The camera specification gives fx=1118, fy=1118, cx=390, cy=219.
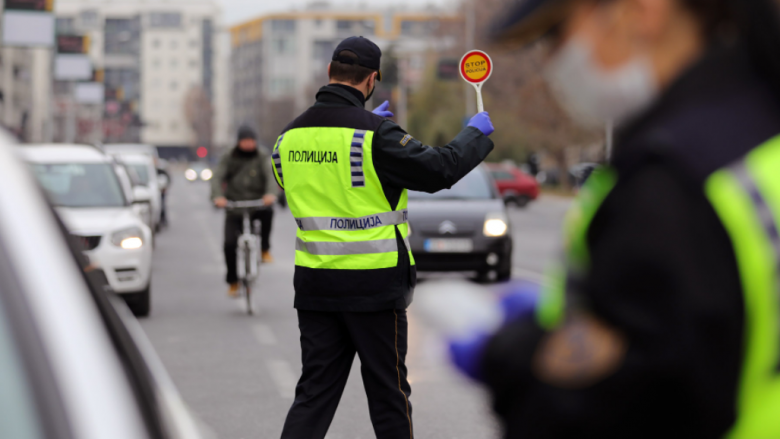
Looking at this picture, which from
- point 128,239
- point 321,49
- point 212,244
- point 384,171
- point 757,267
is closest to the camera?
point 757,267

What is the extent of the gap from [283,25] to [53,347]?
177 metres

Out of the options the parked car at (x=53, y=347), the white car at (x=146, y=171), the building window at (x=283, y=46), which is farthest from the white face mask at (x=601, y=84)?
the building window at (x=283, y=46)

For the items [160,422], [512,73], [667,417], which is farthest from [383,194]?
[512,73]

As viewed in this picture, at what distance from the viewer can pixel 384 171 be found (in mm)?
3984

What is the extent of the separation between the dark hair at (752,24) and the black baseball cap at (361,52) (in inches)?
113

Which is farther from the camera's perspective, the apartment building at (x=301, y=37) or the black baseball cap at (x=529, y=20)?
the apartment building at (x=301, y=37)

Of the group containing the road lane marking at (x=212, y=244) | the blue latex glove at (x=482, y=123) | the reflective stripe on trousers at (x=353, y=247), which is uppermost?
the blue latex glove at (x=482, y=123)

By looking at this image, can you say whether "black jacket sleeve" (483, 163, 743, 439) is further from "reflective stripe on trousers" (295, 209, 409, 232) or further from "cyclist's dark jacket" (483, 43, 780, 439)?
"reflective stripe on trousers" (295, 209, 409, 232)

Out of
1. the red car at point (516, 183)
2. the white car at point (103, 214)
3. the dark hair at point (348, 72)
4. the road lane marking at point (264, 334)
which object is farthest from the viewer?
the red car at point (516, 183)

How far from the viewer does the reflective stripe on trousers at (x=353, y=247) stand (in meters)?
4.10

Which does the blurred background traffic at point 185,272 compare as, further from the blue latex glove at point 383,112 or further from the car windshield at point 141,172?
the blue latex glove at point 383,112

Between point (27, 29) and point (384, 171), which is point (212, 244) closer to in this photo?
point (27, 29)

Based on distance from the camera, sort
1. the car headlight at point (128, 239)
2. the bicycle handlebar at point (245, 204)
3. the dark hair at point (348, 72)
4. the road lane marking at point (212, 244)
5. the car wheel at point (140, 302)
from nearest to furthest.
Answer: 1. the dark hair at point (348, 72)
2. the car headlight at point (128, 239)
3. the car wheel at point (140, 302)
4. the bicycle handlebar at point (245, 204)
5. the road lane marking at point (212, 244)

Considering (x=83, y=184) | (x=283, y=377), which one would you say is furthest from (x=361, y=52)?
(x=83, y=184)
